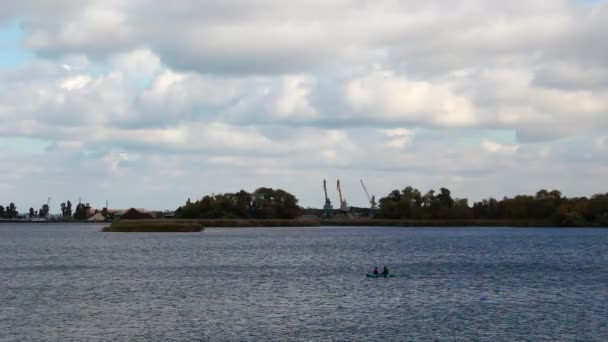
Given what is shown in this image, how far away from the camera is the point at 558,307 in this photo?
170 feet

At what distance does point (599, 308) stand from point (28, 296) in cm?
3924

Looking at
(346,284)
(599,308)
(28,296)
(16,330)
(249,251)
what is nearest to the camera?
(16,330)

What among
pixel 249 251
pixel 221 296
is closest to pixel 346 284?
pixel 221 296

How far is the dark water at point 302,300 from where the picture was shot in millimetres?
42406

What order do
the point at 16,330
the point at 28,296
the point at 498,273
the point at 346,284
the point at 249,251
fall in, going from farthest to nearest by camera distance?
1. the point at 249,251
2. the point at 498,273
3. the point at 346,284
4. the point at 28,296
5. the point at 16,330

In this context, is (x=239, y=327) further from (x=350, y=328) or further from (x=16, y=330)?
(x=16, y=330)

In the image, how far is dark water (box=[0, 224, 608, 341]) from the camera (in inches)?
1670

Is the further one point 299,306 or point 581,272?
point 581,272

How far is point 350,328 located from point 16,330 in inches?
702

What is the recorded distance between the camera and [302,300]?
55062mm

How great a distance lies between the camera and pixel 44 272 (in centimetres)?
7925

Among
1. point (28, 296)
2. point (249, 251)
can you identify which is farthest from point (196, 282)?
A: point (249, 251)

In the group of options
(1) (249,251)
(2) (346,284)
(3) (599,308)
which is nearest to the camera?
(3) (599,308)

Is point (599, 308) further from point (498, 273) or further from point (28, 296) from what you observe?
point (28, 296)
